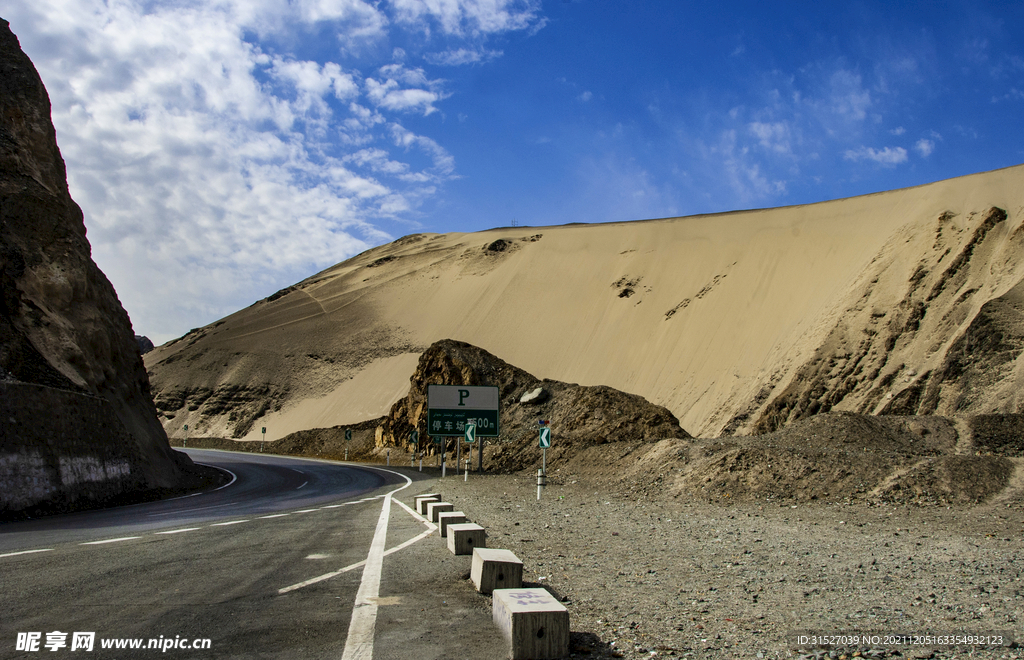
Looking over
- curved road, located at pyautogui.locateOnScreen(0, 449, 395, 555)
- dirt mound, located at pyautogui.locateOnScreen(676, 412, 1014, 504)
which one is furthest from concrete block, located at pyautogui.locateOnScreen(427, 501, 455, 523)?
dirt mound, located at pyautogui.locateOnScreen(676, 412, 1014, 504)

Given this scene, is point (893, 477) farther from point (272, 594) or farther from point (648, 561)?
point (272, 594)

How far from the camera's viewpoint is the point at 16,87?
75.7ft

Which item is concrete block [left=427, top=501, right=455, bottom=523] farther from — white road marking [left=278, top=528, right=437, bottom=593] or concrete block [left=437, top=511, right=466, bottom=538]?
white road marking [left=278, top=528, right=437, bottom=593]

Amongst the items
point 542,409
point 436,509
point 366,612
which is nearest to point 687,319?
point 542,409

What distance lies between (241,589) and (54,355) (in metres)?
16.3

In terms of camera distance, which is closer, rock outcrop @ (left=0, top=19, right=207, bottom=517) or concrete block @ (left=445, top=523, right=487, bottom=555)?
concrete block @ (left=445, top=523, right=487, bottom=555)

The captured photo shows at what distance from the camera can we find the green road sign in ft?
89.9

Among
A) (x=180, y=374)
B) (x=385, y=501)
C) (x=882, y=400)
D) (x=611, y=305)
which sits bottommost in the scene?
(x=385, y=501)

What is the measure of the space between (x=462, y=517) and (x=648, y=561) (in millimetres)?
2980

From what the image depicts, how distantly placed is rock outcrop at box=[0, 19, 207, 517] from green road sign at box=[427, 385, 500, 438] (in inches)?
367

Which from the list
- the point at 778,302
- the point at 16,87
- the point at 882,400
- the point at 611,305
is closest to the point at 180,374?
the point at 611,305

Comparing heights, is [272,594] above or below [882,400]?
below

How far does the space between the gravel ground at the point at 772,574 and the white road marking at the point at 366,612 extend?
1.51m

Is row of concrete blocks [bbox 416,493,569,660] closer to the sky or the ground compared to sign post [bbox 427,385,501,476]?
closer to the ground
